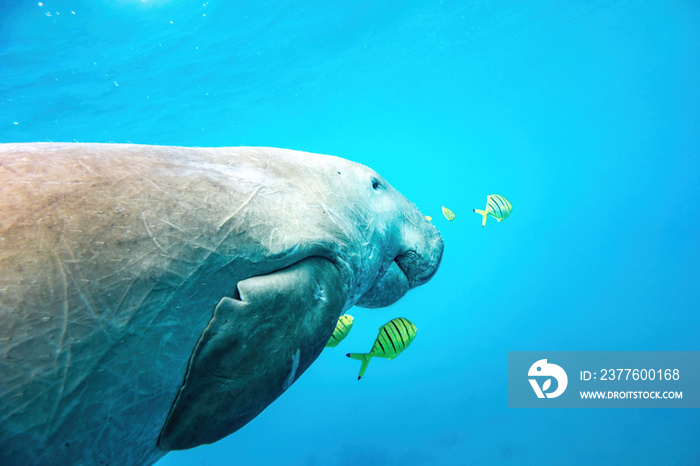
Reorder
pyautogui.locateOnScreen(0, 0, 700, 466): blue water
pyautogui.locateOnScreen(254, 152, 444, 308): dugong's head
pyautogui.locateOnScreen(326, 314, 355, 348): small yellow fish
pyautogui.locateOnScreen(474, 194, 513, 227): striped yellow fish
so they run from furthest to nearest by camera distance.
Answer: pyautogui.locateOnScreen(0, 0, 700, 466): blue water
pyautogui.locateOnScreen(474, 194, 513, 227): striped yellow fish
pyautogui.locateOnScreen(326, 314, 355, 348): small yellow fish
pyautogui.locateOnScreen(254, 152, 444, 308): dugong's head

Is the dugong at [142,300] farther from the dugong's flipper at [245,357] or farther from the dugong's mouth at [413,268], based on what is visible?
the dugong's mouth at [413,268]

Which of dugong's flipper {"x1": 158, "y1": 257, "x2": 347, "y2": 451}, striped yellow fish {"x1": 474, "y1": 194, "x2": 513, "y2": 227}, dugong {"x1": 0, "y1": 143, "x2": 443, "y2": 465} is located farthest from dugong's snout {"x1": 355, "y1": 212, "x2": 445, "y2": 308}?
striped yellow fish {"x1": 474, "y1": 194, "x2": 513, "y2": 227}

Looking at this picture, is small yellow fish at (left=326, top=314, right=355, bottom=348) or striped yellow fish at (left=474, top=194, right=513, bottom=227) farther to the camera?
striped yellow fish at (left=474, top=194, right=513, bottom=227)

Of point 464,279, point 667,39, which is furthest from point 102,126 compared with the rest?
point 464,279

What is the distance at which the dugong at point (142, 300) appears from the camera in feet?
3.47

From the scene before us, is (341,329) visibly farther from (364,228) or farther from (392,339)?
(364,228)

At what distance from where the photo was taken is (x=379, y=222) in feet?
8.13

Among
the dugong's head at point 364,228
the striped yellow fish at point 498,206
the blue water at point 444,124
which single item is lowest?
the dugong's head at point 364,228

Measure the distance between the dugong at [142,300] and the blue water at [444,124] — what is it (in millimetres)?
15291

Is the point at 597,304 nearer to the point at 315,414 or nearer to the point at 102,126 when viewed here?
the point at 315,414

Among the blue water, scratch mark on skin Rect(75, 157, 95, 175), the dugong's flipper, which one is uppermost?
the blue water

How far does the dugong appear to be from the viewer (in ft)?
3.47

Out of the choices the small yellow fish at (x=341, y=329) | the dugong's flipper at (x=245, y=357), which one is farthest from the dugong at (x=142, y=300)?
the small yellow fish at (x=341, y=329)

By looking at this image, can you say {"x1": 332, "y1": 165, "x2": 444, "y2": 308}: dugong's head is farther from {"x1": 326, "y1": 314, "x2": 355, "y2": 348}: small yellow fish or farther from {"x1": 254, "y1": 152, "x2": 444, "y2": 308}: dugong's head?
{"x1": 326, "y1": 314, "x2": 355, "y2": 348}: small yellow fish
